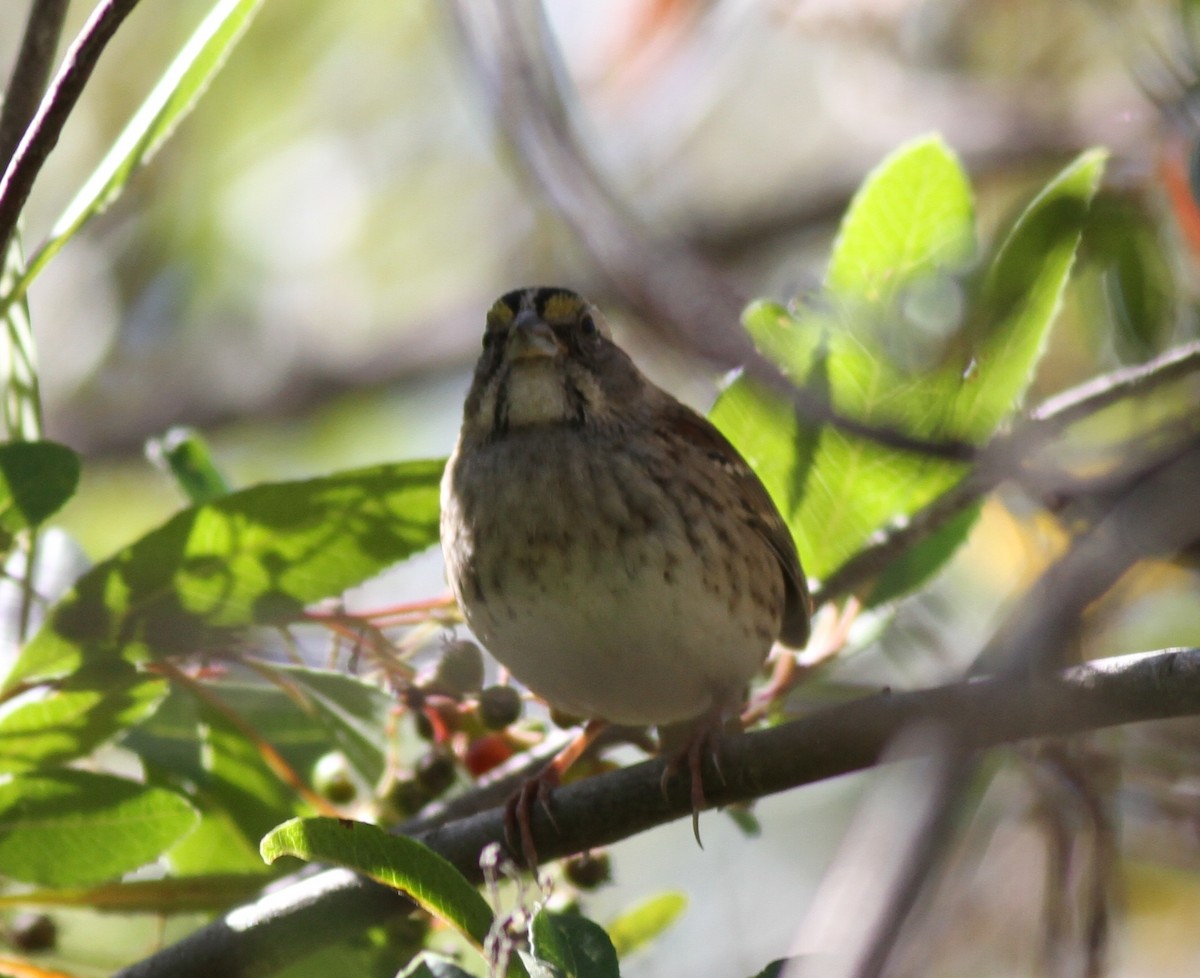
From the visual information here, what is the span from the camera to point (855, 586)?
303cm

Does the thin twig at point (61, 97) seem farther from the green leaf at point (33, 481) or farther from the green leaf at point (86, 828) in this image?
the green leaf at point (86, 828)

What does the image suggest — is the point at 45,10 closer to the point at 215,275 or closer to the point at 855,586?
the point at 855,586

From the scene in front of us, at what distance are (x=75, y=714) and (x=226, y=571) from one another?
1.05ft

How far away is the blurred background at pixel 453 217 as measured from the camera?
527cm

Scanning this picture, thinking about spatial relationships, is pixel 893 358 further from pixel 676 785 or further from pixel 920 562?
pixel 920 562

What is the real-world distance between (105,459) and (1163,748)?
506cm

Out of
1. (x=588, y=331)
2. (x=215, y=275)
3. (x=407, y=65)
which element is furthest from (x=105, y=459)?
(x=588, y=331)

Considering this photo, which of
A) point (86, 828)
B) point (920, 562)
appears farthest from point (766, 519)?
point (86, 828)

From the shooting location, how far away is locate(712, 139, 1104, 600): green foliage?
2.25 m

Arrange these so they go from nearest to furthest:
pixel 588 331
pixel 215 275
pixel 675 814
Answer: pixel 675 814
pixel 588 331
pixel 215 275

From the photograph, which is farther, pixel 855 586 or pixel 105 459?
pixel 105 459

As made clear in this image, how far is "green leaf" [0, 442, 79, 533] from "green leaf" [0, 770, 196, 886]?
405mm

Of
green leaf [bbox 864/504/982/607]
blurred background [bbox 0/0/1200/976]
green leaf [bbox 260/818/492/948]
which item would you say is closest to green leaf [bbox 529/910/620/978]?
green leaf [bbox 260/818/492/948]

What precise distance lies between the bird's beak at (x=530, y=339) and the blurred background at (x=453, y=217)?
57.1 inches
